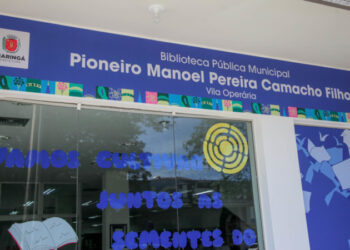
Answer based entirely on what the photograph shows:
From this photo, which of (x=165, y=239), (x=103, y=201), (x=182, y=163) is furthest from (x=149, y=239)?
(x=182, y=163)

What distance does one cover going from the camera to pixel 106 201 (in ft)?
12.4

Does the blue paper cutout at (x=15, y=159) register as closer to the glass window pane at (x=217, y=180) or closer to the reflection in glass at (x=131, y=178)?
the reflection in glass at (x=131, y=178)

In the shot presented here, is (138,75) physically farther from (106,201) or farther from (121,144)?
(106,201)

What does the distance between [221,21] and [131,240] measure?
2300mm

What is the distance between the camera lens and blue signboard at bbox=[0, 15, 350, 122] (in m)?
3.83

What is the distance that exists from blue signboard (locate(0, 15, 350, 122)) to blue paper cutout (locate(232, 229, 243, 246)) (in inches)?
51.2

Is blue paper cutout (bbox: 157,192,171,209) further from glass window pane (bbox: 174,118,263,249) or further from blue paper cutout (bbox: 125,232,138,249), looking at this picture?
blue paper cutout (bbox: 125,232,138,249)

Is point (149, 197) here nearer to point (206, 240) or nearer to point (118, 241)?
point (118, 241)

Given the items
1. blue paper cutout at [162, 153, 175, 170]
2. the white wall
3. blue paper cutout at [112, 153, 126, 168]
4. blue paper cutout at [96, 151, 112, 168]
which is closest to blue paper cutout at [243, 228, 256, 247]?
the white wall

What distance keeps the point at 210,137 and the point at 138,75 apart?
102 cm

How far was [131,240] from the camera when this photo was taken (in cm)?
379

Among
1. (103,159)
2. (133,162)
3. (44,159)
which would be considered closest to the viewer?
(44,159)

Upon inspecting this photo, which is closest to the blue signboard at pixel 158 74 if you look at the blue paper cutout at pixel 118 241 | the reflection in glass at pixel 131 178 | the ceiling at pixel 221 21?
the ceiling at pixel 221 21

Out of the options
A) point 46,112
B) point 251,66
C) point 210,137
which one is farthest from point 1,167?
point 251,66
